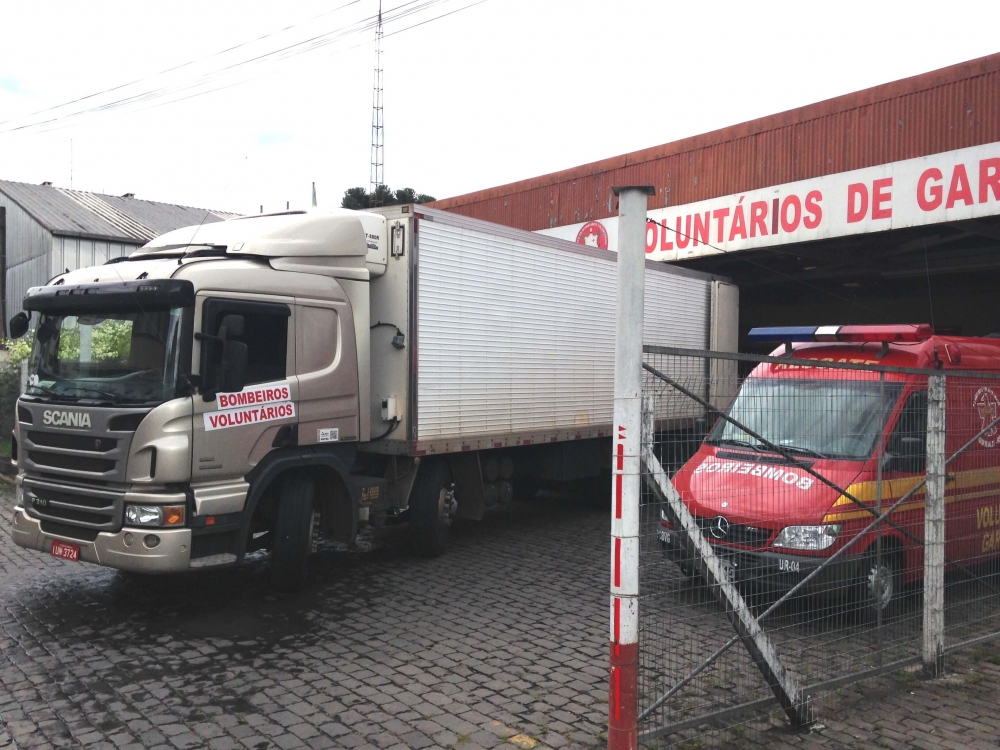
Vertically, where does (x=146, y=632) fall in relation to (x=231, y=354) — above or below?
below

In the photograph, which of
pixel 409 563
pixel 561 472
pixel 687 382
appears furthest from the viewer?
pixel 561 472

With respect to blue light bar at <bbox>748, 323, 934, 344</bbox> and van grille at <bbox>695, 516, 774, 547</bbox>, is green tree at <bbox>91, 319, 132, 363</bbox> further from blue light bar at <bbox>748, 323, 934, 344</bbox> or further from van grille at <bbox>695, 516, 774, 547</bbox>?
blue light bar at <bbox>748, 323, 934, 344</bbox>

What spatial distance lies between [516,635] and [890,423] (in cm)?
310

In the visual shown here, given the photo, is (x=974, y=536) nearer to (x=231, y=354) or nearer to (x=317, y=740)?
(x=317, y=740)

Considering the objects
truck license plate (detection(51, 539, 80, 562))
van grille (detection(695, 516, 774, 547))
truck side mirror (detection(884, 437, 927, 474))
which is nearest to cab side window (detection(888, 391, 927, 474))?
truck side mirror (detection(884, 437, 927, 474))

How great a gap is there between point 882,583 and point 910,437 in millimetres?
1020

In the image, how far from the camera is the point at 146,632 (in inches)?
242

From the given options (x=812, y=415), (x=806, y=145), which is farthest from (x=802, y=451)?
(x=806, y=145)

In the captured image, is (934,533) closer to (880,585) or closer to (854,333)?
(880,585)

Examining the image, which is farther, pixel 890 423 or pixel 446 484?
pixel 446 484

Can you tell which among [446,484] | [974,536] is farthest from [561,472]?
[974,536]

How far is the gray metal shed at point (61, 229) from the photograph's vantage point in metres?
21.0

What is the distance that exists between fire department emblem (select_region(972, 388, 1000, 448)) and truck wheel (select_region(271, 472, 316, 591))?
18.1ft

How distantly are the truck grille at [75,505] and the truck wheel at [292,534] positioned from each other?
1.29 metres
